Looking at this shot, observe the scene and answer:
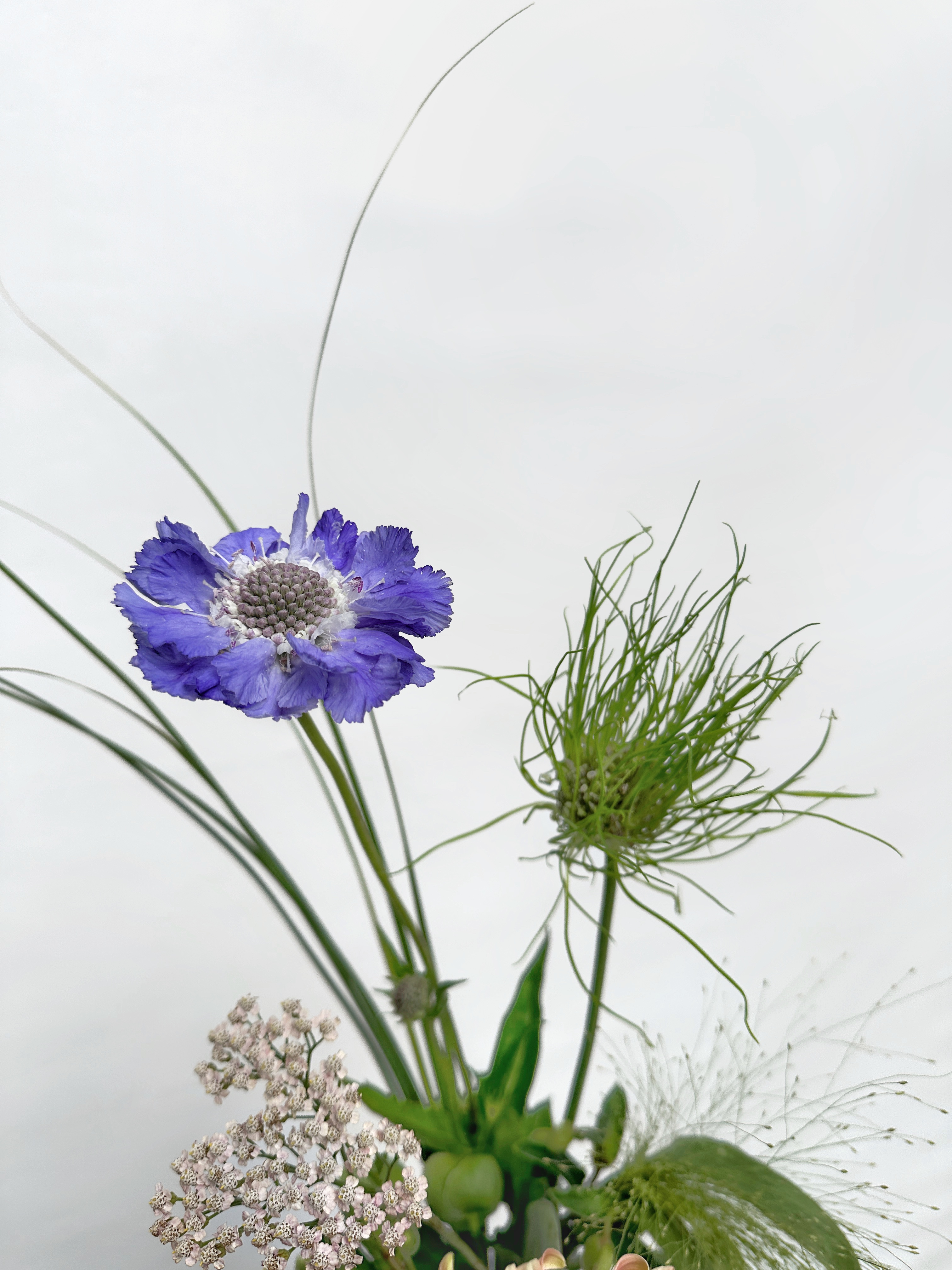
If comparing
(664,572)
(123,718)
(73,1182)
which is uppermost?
(664,572)

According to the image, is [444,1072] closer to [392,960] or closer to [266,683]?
[392,960]

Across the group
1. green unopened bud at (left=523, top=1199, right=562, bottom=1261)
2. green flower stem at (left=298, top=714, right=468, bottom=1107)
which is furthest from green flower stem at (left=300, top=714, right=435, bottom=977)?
green unopened bud at (left=523, top=1199, right=562, bottom=1261)

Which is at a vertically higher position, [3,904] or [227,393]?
[227,393]

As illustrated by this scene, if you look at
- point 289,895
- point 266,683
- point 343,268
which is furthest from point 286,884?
point 343,268

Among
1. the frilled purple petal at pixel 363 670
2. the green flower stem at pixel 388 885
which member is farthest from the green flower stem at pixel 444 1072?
the frilled purple petal at pixel 363 670

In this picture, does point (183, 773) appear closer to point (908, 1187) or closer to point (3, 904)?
point (3, 904)

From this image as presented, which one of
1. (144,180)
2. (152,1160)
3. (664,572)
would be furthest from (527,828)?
(144,180)

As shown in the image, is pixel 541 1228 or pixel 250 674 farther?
pixel 541 1228
